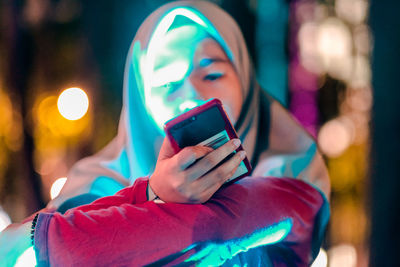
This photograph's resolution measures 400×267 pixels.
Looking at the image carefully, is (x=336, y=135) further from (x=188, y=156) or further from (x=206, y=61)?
(x=188, y=156)

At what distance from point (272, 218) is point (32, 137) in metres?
0.82

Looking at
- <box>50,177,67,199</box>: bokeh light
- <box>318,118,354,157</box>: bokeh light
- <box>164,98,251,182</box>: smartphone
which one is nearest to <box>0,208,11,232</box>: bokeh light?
<box>50,177,67,199</box>: bokeh light

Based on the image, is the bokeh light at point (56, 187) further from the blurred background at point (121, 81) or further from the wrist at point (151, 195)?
the wrist at point (151, 195)

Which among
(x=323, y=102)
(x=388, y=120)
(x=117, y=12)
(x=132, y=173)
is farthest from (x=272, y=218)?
(x=323, y=102)

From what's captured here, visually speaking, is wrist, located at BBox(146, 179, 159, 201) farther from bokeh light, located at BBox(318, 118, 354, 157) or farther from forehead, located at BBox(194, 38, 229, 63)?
bokeh light, located at BBox(318, 118, 354, 157)

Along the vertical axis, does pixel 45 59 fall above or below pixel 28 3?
below

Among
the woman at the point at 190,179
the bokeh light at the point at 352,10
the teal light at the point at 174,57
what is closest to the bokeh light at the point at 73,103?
the woman at the point at 190,179

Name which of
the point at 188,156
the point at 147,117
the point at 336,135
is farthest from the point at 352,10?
Result: the point at 188,156

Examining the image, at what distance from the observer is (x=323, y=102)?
4.60 feet

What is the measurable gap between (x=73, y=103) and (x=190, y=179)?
593 millimetres

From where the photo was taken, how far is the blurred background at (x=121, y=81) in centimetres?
100

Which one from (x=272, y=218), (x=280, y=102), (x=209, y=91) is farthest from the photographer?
(x=280, y=102)

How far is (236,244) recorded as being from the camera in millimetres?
654

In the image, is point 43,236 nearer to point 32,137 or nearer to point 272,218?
point 272,218
